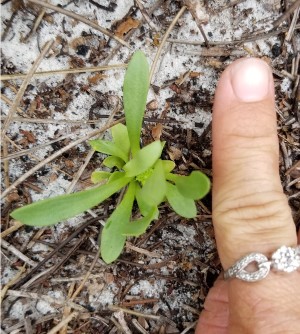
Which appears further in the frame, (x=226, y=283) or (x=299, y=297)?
(x=226, y=283)

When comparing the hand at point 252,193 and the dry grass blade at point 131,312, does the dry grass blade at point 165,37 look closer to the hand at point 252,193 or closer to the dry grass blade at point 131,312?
the hand at point 252,193

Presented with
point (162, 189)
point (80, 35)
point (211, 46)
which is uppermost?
point (80, 35)

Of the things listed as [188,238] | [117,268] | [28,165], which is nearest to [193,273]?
[188,238]

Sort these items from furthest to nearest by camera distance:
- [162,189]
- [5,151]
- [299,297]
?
[5,151]
[299,297]
[162,189]

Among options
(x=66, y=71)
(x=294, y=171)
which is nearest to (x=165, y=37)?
(x=66, y=71)

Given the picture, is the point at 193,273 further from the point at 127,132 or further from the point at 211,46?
the point at 211,46

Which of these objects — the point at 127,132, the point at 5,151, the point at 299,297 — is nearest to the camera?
the point at 299,297

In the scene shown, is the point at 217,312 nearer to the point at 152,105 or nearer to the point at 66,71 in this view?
the point at 152,105
